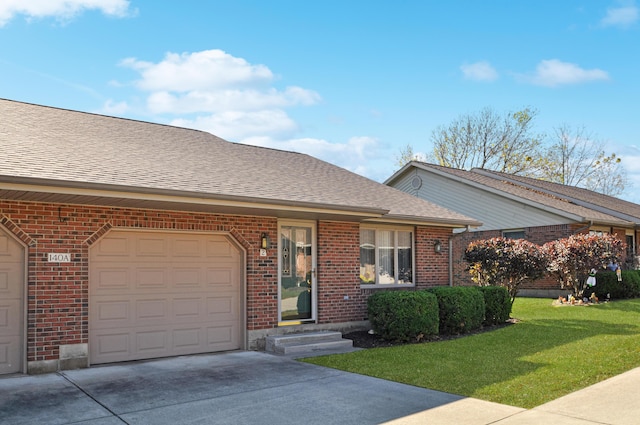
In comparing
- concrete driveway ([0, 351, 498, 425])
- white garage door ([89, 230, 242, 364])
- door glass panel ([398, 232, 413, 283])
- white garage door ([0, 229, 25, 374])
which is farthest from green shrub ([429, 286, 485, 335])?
white garage door ([0, 229, 25, 374])

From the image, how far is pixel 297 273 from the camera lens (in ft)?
38.1

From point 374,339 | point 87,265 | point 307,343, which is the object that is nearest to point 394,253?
point 374,339

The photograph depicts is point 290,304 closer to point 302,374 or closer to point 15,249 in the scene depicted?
point 302,374

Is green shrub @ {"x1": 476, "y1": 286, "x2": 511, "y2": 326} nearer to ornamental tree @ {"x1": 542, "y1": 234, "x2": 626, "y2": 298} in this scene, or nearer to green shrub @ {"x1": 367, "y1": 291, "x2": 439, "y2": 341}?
green shrub @ {"x1": 367, "y1": 291, "x2": 439, "y2": 341}

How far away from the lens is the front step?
10.3 metres

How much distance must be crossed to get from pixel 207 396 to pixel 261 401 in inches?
29.4

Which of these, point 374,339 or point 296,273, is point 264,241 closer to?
point 296,273

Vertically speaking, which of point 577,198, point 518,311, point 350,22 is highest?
point 350,22

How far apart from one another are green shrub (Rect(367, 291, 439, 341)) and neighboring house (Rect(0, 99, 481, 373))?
105 cm

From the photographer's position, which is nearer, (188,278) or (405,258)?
(188,278)

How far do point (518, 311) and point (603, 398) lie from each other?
9.80 meters

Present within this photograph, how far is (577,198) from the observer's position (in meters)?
25.0

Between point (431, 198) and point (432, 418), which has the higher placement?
point (431, 198)

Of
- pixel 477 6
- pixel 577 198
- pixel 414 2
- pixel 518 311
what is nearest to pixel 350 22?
pixel 414 2
